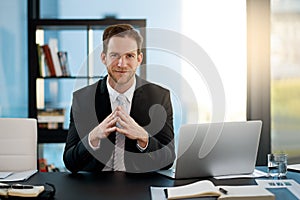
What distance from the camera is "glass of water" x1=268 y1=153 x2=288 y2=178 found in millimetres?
2299

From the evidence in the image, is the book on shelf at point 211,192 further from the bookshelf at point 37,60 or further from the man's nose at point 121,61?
the bookshelf at point 37,60

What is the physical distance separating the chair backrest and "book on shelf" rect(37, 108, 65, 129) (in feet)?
4.40

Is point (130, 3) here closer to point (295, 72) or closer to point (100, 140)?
point (295, 72)

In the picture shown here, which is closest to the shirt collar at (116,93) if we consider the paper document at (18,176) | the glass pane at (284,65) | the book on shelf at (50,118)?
the paper document at (18,176)

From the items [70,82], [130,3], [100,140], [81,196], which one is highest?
[130,3]

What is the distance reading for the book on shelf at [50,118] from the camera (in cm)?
413

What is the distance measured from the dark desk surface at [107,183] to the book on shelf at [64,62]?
6.25 feet

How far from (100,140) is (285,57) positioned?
2300 millimetres

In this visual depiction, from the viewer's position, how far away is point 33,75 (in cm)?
411

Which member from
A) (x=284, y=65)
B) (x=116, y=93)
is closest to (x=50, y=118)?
(x=116, y=93)

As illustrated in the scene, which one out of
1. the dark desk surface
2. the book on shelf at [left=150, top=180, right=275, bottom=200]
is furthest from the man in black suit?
the book on shelf at [left=150, top=180, right=275, bottom=200]

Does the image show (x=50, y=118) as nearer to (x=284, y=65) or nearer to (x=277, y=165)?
(x=284, y=65)

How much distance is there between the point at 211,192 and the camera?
73.3 inches

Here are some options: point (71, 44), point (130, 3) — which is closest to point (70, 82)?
point (71, 44)
